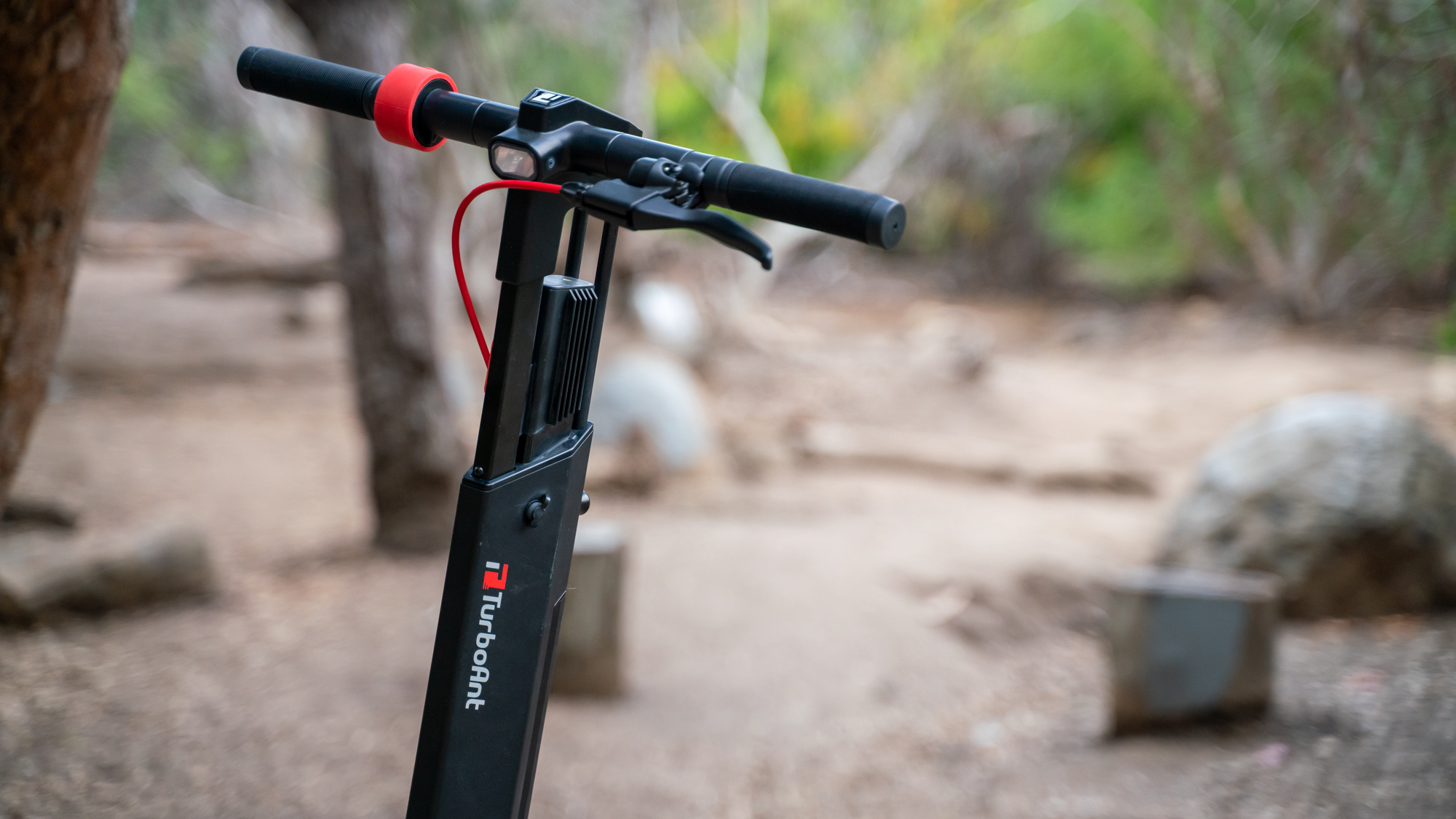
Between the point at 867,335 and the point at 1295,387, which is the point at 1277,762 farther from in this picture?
the point at 867,335

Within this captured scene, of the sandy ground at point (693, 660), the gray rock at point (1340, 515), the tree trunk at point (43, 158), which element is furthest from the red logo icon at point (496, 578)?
the gray rock at point (1340, 515)

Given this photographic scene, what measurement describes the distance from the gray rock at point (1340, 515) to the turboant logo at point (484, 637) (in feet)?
11.3

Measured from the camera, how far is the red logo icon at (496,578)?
118cm

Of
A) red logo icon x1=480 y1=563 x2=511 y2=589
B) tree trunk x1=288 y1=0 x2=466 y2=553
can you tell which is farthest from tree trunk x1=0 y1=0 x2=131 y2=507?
tree trunk x1=288 y1=0 x2=466 y2=553

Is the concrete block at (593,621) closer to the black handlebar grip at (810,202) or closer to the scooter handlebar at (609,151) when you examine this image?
the scooter handlebar at (609,151)

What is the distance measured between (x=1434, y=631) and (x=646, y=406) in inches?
171

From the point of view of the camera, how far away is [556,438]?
1.23 metres

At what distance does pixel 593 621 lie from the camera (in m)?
3.06

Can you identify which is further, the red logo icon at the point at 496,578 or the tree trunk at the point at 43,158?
the tree trunk at the point at 43,158

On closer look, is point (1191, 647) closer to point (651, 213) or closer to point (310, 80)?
point (651, 213)

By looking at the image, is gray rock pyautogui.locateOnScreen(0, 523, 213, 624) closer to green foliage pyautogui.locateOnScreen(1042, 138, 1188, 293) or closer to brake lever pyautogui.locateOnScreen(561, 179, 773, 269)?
brake lever pyautogui.locateOnScreen(561, 179, 773, 269)

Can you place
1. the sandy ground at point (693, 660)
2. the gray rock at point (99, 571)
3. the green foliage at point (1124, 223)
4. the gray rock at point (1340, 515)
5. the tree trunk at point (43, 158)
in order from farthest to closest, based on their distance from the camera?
the green foliage at point (1124, 223) → the gray rock at point (1340, 515) → the gray rock at point (99, 571) → the sandy ground at point (693, 660) → the tree trunk at point (43, 158)

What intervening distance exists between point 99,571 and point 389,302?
147cm

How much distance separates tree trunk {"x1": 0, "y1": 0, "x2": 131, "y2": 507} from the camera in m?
1.56
